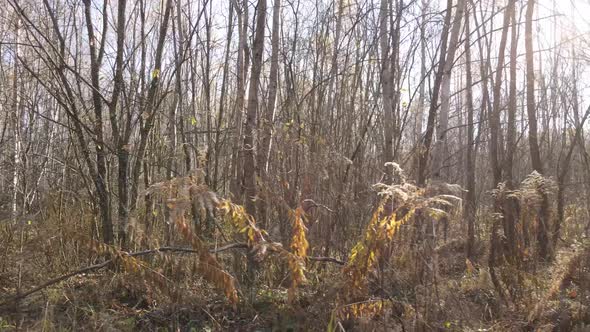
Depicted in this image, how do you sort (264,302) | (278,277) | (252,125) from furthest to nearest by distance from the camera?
(278,277), (252,125), (264,302)

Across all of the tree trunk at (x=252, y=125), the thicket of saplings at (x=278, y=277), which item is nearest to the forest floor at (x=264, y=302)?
the thicket of saplings at (x=278, y=277)

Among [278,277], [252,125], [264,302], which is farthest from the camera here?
[278,277]

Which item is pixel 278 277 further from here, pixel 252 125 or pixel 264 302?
pixel 252 125

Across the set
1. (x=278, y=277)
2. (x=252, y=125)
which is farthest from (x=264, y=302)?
(x=252, y=125)

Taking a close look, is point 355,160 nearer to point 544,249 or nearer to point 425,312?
point 425,312

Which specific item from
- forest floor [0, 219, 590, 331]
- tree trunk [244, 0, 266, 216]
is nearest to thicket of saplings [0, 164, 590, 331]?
forest floor [0, 219, 590, 331]

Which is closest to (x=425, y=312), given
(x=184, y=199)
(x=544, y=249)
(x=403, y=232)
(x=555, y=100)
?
(x=403, y=232)

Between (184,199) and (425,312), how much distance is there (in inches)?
76.2

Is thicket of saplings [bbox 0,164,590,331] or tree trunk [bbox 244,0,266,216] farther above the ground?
tree trunk [bbox 244,0,266,216]

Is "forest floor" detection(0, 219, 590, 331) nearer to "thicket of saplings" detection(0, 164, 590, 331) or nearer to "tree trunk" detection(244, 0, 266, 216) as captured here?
"thicket of saplings" detection(0, 164, 590, 331)

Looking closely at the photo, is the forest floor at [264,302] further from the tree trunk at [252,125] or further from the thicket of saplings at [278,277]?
the tree trunk at [252,125]

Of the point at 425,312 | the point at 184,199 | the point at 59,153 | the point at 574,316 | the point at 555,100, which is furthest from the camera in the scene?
the point at 555,100

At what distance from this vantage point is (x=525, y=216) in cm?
474

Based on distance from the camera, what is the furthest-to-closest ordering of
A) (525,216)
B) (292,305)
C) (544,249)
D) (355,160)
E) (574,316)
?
(544,249) < (355,160) < (525,216) < (574,316) < (292,305)
